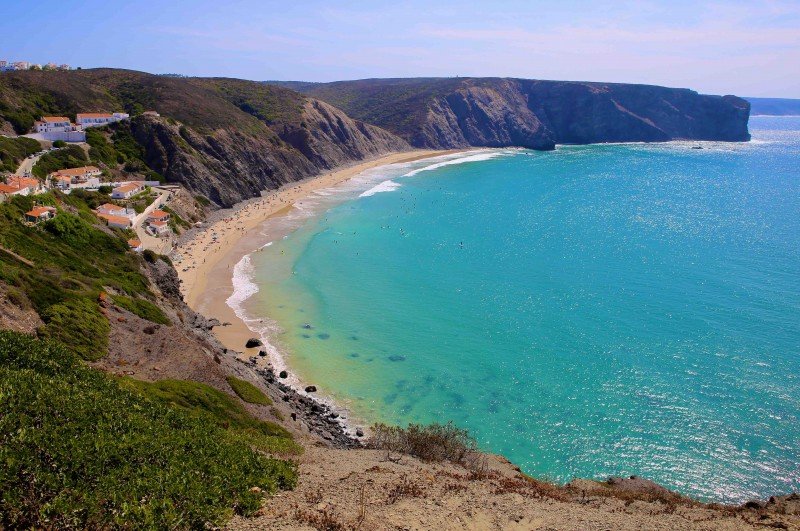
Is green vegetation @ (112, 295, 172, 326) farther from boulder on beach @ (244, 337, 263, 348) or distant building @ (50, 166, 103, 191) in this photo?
distant building @ (50, 166, 103, 191)

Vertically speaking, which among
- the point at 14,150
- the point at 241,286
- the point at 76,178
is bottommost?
the point at 241,286

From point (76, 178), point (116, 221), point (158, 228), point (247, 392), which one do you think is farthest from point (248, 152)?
point (247, 392)

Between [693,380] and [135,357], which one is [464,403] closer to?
[693,380]

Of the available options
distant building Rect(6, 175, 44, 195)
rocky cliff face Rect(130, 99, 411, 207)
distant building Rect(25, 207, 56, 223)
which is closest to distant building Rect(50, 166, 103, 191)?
distant building Rect(6, 175, 44, 195)

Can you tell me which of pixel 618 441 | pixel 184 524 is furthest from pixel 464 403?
pixel 184 524

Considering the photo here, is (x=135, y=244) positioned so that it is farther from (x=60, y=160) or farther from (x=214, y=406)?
(x=214, y=406)

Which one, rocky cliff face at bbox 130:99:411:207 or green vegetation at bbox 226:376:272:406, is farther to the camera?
rocky cliff face at bbox 130:99:411:207

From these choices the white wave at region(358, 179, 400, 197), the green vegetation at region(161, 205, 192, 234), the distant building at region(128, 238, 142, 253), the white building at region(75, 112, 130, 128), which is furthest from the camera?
the white wave at region(358, 179, 400, 197)
